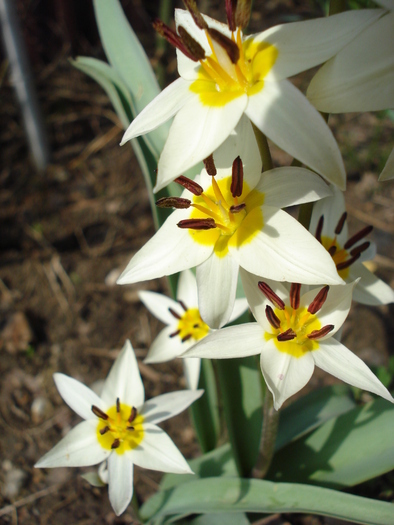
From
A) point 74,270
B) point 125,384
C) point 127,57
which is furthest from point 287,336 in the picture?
point 74,270

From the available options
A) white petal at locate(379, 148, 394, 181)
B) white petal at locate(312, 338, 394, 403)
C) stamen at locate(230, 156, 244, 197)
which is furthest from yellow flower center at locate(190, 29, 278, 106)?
white petal at locate(312, 338, 394, 403)

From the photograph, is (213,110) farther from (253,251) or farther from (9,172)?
(9,172)

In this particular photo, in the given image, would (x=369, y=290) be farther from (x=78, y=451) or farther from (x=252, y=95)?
(x=78, y=451)

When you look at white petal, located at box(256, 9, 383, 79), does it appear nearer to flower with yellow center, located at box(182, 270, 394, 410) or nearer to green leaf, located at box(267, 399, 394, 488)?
flower with yellow center, located at box(182, 270, 394, 410)

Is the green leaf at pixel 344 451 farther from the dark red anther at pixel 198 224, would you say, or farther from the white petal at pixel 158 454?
the dark red anther at pixel 198 224

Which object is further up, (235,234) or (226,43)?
(226,43)

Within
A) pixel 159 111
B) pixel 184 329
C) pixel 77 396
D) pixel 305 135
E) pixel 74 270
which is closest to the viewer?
pixel 305 135
